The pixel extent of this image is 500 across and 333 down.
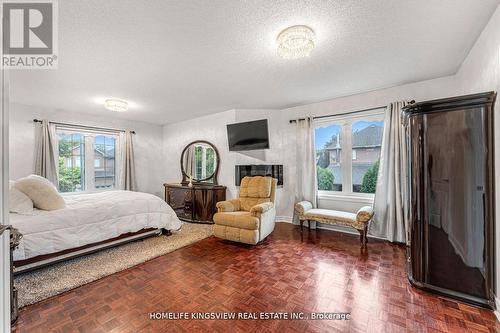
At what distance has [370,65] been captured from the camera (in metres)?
2.63

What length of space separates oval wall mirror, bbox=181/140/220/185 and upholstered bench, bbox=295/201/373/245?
2.12 m

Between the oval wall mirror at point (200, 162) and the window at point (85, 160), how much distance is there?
5.68ft

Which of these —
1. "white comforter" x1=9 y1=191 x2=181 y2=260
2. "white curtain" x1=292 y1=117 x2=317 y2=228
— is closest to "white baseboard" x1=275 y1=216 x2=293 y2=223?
"white curtain" x1=292 y1=117 x2=317 y2=228

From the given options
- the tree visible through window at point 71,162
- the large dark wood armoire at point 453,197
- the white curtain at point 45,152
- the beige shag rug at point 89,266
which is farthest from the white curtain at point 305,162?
the white curtain at point 45,152

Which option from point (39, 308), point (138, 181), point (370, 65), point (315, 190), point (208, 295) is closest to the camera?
point (39, 308)

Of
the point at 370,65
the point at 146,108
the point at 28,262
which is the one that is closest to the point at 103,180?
the point at 146,108

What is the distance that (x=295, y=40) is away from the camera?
74.5 inches

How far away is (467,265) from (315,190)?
2.32m

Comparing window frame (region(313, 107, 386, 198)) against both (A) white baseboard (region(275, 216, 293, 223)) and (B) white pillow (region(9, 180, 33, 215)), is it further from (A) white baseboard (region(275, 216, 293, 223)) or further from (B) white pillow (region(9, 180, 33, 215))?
(B) white pillow (region(9, 180, 33, 215))

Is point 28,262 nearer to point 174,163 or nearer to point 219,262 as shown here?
point 219,262

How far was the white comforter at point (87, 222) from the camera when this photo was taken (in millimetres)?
2242

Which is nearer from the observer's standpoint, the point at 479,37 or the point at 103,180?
the point at 479,37

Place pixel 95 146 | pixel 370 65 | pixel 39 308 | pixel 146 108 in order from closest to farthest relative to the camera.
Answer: pixel 39 308
pixel 370 65
pixel 146 108
pixel 95 146

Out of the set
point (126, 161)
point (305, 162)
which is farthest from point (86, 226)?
point (305, 162)
